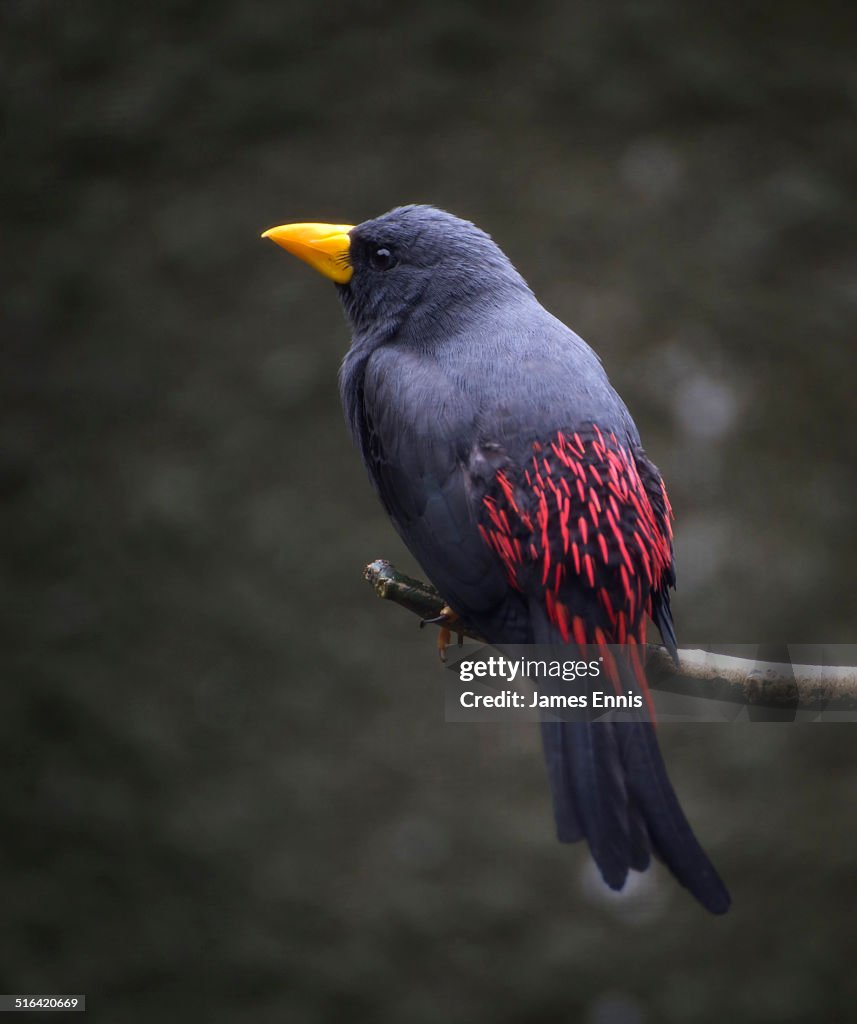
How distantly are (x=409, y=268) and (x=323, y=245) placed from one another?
143 mm

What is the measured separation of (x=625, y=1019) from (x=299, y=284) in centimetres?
189

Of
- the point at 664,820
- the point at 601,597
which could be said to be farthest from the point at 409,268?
the point at 664,820

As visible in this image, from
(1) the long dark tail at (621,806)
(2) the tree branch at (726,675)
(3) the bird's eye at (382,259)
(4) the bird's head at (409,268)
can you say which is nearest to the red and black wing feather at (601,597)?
(1) the long dark tail at (621,806)

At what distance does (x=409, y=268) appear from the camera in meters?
1.56

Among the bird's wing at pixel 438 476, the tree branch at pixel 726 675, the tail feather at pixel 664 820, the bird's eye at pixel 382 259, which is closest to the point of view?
the tail feather at pixel 664 820

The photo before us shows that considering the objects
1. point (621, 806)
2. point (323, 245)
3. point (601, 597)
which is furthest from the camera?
point (323, 245)

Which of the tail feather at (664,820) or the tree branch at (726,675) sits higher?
the tree branch at (726,675)

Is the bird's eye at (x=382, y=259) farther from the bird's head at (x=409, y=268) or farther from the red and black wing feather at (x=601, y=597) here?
the red and black wing feather at (x=601, y=597)

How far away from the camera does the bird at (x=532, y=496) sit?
3.83 ft

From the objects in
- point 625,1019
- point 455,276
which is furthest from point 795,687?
point 625,1019

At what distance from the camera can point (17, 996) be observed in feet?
8.36

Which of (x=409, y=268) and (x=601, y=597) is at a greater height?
(x=409, y=268)

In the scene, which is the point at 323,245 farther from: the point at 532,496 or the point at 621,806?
the point at 621,806

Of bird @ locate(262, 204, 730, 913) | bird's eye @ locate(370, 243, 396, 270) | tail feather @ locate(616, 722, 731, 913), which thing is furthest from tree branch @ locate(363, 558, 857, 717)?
bird's eye @ locate(370, 243, 396, 270)
